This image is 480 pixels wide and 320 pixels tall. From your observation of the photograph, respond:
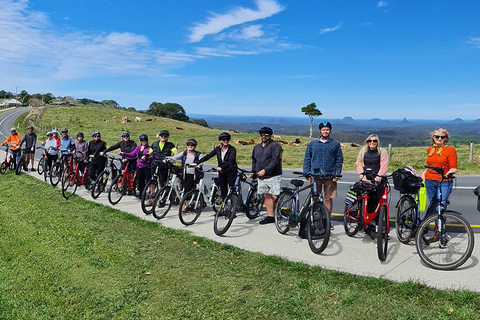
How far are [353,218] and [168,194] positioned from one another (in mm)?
4048

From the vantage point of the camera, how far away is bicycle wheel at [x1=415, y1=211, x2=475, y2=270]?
5.64 metres

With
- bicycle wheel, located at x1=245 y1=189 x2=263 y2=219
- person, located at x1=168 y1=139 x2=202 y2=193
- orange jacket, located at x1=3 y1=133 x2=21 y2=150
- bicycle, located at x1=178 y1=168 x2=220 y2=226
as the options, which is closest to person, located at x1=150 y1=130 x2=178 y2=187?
person, located at x1=168 y1=139 x2=202 y2=193

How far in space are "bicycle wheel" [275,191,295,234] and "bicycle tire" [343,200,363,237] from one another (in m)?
1.03

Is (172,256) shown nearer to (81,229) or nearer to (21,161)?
(81,229)

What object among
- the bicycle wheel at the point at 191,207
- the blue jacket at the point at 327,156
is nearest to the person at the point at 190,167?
the bicycle wheel at the point at 191,207

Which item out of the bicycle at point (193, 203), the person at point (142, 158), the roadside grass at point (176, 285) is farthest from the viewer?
the person at point (142, 158)

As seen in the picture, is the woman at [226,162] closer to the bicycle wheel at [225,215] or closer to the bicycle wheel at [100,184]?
the bicycle wheel at [225,215]

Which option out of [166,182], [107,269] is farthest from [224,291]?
[166,182]

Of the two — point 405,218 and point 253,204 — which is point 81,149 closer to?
point 253,204

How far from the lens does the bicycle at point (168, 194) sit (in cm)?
885

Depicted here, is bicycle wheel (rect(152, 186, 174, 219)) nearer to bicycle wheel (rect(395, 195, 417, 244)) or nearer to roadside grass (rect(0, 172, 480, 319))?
roadside grass (rect(0, 172, 480, 319))

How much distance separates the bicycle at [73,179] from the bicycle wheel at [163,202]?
3711 mm

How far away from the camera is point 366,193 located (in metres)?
6.74

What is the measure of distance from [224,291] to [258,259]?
3.87ft
